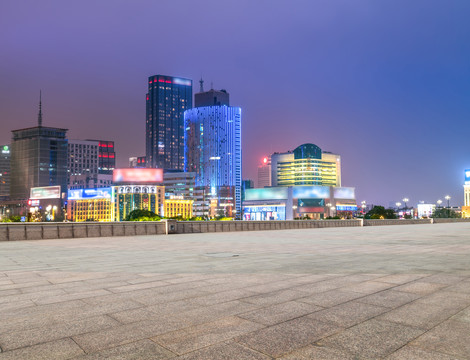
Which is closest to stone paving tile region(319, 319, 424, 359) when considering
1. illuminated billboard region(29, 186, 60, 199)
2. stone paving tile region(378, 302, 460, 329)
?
stone paving tile region(378, 302, 460, 329)

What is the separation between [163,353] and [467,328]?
3.70 meters

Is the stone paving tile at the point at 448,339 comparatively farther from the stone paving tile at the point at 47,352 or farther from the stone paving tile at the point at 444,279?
the stone paving tile at the point at 47,352

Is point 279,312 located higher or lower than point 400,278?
higher

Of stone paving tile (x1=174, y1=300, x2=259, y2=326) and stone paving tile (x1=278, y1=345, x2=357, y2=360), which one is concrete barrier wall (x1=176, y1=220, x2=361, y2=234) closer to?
stone paving tile (x1=174, y1=300, x2=259, y2=326)

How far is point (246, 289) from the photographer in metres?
7.19

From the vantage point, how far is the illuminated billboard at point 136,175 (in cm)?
18350

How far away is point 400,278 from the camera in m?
8.43

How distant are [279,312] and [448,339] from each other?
2116 millimetres

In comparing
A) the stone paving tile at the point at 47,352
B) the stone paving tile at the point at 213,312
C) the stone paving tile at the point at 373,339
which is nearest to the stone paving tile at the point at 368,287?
the stone paving tile at the point at 373,339

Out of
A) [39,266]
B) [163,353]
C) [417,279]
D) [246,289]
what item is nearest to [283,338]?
[163,353]

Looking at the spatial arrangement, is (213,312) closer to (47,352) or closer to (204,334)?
(204,334)

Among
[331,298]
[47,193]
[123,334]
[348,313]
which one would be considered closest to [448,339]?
[348,313]

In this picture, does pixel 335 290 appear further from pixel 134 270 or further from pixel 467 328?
pixel 134 270

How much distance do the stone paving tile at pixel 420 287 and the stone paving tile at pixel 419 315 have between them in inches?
44.2
